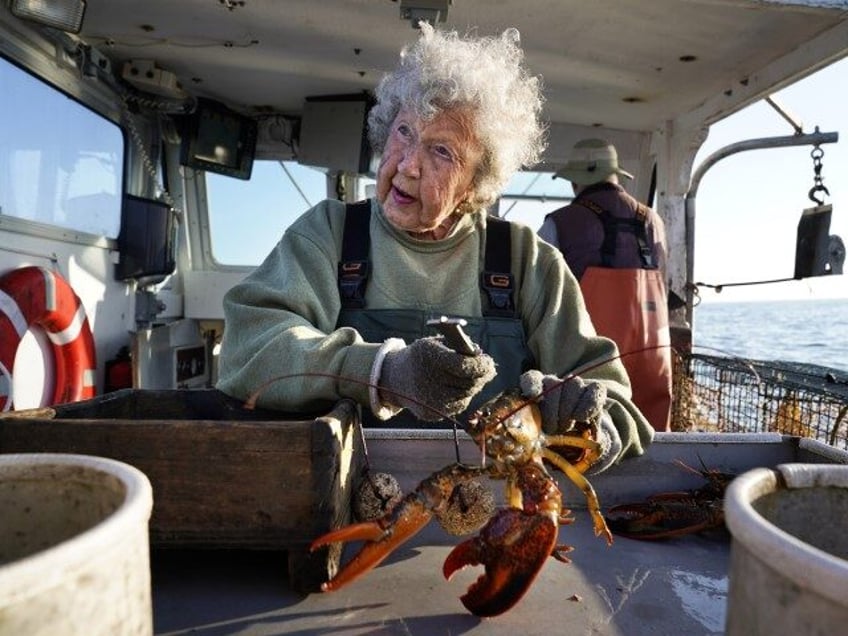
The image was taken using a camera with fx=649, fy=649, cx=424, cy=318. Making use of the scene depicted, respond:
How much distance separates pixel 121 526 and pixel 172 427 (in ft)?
2.42

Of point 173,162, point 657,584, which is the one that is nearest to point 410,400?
point 657,584

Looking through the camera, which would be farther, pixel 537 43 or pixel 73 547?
pixel 537 43

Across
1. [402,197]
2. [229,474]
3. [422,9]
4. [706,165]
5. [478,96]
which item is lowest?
[229,474]

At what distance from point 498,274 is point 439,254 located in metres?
0.23

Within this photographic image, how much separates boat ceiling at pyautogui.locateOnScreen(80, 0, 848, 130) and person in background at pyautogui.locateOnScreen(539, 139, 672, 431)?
0.77m

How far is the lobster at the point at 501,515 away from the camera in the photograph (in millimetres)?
1159

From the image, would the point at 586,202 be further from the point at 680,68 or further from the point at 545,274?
the point at 545,274

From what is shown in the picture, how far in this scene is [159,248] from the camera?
5141 millimetres

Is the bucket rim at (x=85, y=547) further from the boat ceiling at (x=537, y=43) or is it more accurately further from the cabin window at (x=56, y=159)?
the cabin window at (x=56, y=159)

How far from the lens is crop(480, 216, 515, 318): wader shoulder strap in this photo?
231 centimetres

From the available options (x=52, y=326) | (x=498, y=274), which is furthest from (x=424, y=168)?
(x=52, y=326)

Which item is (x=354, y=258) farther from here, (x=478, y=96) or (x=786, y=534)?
(x=786, y=534)

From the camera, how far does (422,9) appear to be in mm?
3408

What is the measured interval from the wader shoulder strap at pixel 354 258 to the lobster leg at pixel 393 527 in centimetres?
102
